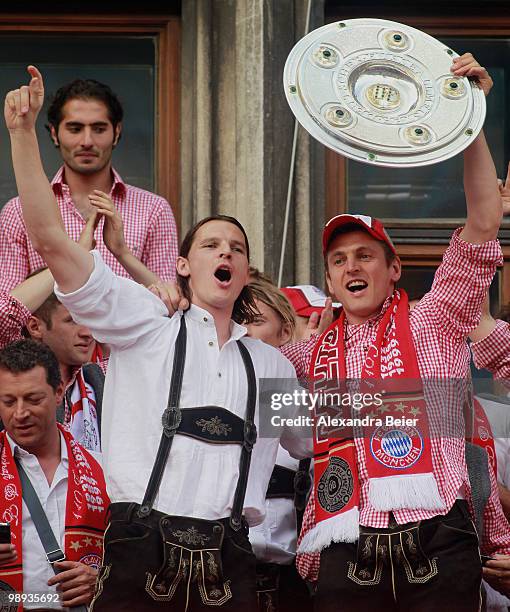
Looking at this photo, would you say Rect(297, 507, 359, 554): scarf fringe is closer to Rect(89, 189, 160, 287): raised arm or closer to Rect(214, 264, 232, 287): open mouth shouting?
Rect(214, 264, 232, 287): open mouth shouting

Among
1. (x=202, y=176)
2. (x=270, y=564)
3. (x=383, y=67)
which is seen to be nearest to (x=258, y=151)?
(x=202, y=176)

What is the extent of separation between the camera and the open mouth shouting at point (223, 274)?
5.20 m

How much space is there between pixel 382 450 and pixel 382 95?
3.90 feet

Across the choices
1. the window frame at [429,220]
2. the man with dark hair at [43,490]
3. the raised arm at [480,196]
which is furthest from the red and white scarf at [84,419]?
the window frame at [429,220]

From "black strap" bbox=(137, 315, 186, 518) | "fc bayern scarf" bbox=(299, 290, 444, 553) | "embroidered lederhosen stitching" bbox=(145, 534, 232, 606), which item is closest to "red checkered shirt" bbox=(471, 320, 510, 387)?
"fc bayern scarf" bbox=(299, 290, 444, 553)

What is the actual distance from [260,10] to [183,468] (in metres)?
3.14

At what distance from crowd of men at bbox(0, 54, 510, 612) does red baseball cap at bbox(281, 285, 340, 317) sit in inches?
29.9

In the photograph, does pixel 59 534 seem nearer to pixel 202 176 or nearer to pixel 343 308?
pixel 343 308

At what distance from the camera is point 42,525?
514 centimetres

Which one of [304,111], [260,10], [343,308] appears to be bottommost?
[343,308]

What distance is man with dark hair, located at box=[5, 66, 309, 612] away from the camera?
4.74m

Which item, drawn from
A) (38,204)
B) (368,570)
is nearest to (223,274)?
(38,204)

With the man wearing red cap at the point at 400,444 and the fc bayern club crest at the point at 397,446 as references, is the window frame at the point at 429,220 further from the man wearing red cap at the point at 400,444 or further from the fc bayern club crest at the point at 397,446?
the fc bayern club crest at the point at 397,446

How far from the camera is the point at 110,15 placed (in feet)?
25.0
